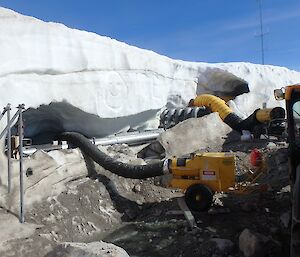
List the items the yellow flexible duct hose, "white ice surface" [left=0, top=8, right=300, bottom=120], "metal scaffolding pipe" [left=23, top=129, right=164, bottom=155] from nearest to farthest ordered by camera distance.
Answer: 1. "white ice surface" [left=0, top=8, right=300, bottom=120]
2. "metal scaffolding pipe" [left=23, top=129, right=164, bottom=155]
3. the yellow flexible duct hose

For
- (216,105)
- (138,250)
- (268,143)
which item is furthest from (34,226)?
(216,105)

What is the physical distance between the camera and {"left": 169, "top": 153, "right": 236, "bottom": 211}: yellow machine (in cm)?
612

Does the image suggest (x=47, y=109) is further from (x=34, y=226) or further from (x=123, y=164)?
(x=34, y=226)

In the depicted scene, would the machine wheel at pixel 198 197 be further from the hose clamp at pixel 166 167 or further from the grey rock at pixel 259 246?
the grey rock at pixel 259 246

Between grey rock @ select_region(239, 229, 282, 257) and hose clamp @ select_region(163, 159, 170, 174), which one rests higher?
hose clamp @ select_region(163, 159, 170, 174)

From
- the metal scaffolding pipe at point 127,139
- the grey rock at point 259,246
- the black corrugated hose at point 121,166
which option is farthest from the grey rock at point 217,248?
the metal scaffolding pipe at point 127,139

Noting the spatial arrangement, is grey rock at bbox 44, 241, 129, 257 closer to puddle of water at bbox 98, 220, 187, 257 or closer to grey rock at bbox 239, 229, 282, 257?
puddle of water at bbox 98, 220, 187, 257

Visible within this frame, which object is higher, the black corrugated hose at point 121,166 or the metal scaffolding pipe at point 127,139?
the metal scaffolding pipe at point 127,139

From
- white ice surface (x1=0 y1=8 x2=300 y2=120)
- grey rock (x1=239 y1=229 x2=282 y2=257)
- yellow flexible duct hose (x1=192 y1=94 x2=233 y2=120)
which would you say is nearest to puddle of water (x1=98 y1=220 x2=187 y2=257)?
grey rock (x1=239 y1=229 x2=282 y2=257)

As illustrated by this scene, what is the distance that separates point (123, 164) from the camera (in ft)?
22.9

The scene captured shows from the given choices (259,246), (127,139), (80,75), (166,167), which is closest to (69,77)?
(80,75)

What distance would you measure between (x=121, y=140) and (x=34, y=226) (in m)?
3.99

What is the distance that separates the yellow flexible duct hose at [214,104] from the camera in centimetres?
1181

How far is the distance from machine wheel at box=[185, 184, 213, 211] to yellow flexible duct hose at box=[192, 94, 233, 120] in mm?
5905
